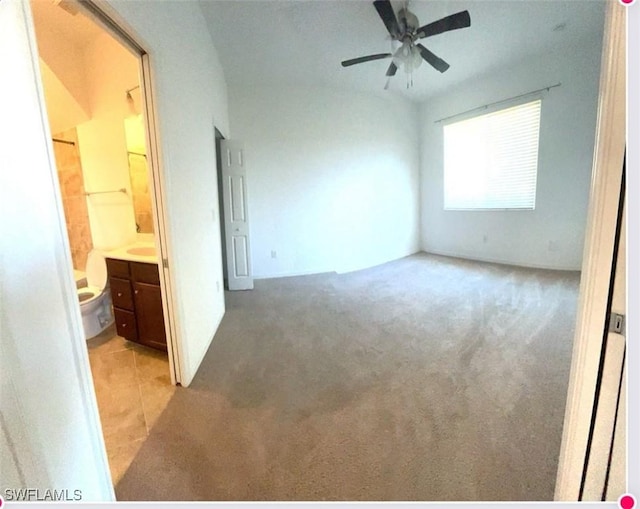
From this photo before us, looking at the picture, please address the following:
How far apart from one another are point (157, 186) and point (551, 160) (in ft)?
16.5

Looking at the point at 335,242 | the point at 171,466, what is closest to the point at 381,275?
the point at 335,242

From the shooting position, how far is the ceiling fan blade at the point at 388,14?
2.29m

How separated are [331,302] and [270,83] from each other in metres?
3.30

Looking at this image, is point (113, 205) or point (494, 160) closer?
point (113, 205)

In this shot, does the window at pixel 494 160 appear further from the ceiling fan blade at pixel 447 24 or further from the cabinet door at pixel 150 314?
the cabinet door at pixel 150 314

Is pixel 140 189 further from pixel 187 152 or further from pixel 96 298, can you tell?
pixel 96 298

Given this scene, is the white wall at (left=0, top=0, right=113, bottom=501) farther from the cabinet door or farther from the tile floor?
the cabinet door

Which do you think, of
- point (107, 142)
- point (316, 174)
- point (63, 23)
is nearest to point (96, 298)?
point (107, 142)

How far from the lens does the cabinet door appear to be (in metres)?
2.01

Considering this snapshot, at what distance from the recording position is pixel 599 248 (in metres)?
0.69

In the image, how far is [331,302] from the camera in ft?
10.8

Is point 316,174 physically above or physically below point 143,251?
above

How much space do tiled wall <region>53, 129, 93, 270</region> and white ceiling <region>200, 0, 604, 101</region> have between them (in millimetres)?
1852

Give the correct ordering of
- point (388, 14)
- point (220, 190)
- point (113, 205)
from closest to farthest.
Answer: point (388, 14) < point (113, 205) < point (220, 190)
